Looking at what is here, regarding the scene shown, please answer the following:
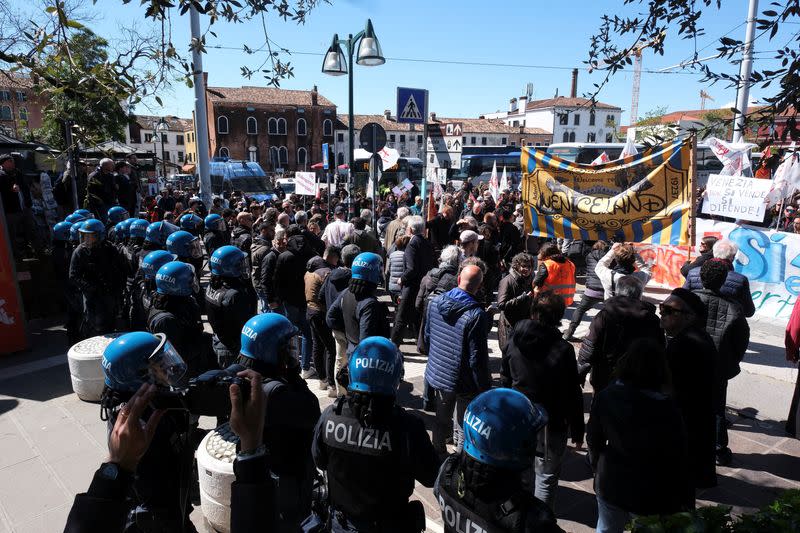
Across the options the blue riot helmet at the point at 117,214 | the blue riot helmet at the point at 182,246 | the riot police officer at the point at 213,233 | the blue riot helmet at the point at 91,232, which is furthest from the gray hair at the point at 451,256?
the blue riot helmet at the point at 117,214

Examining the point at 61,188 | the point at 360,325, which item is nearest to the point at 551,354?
the point at 360,325

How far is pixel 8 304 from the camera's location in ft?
23.0

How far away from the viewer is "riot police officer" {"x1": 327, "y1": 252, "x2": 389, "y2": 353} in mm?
4641

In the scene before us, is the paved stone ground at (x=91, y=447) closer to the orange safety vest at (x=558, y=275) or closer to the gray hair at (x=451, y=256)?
the orange safety vest at (x=558, y=275)

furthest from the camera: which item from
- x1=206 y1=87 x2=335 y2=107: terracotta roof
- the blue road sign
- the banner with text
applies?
x1=206 y1=87 x2=335 y2=107: terracotta roof

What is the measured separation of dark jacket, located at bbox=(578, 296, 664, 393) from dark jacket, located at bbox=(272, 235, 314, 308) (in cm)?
350

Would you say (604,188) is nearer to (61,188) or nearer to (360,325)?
(360,325)

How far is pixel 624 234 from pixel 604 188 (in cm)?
71

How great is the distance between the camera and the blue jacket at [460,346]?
3936 mm

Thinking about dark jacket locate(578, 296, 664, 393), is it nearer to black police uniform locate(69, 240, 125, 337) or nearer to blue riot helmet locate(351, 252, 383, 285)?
blue riot helmet locate(351, 252, 383, 285)

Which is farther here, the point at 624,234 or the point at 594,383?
the point at 624,234

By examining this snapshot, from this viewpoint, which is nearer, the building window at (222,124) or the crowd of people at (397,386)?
the crowd of people at (397,386)

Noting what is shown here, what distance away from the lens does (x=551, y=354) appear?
11.3 feet

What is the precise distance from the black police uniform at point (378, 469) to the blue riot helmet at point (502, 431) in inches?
13.0
